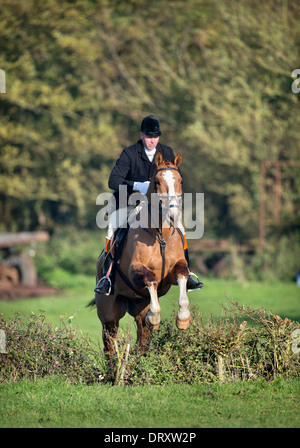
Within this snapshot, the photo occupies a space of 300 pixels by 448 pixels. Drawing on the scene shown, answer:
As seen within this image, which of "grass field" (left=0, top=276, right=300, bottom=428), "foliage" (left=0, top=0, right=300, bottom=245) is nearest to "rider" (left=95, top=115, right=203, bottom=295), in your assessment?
"grass field" (left=0, top=276, right=300, bottom=428)

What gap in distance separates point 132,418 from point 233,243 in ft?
62.3

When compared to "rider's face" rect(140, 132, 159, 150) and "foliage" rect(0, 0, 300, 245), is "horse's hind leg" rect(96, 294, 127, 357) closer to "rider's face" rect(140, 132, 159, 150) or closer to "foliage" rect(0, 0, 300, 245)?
"rider's face" rect(140, 132, 159, 150)

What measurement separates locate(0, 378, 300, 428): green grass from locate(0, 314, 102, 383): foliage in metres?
0.23

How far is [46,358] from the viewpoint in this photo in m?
7.69

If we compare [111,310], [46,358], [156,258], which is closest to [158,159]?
[156,258]

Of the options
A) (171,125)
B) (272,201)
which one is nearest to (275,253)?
(272,201)

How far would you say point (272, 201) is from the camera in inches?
938

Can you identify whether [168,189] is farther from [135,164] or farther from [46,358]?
[46,358]

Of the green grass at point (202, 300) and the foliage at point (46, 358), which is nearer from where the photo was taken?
the foliage at point (46, 358)

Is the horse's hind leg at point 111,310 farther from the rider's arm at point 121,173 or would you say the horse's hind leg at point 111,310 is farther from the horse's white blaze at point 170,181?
the horse's white blaze at point 170,181

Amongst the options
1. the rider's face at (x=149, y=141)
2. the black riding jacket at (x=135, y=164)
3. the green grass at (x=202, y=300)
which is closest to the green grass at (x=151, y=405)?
the black riding jacket at (x=135, y=164)

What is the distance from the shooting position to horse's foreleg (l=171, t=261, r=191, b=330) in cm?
725

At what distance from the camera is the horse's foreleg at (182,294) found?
7254 mm
